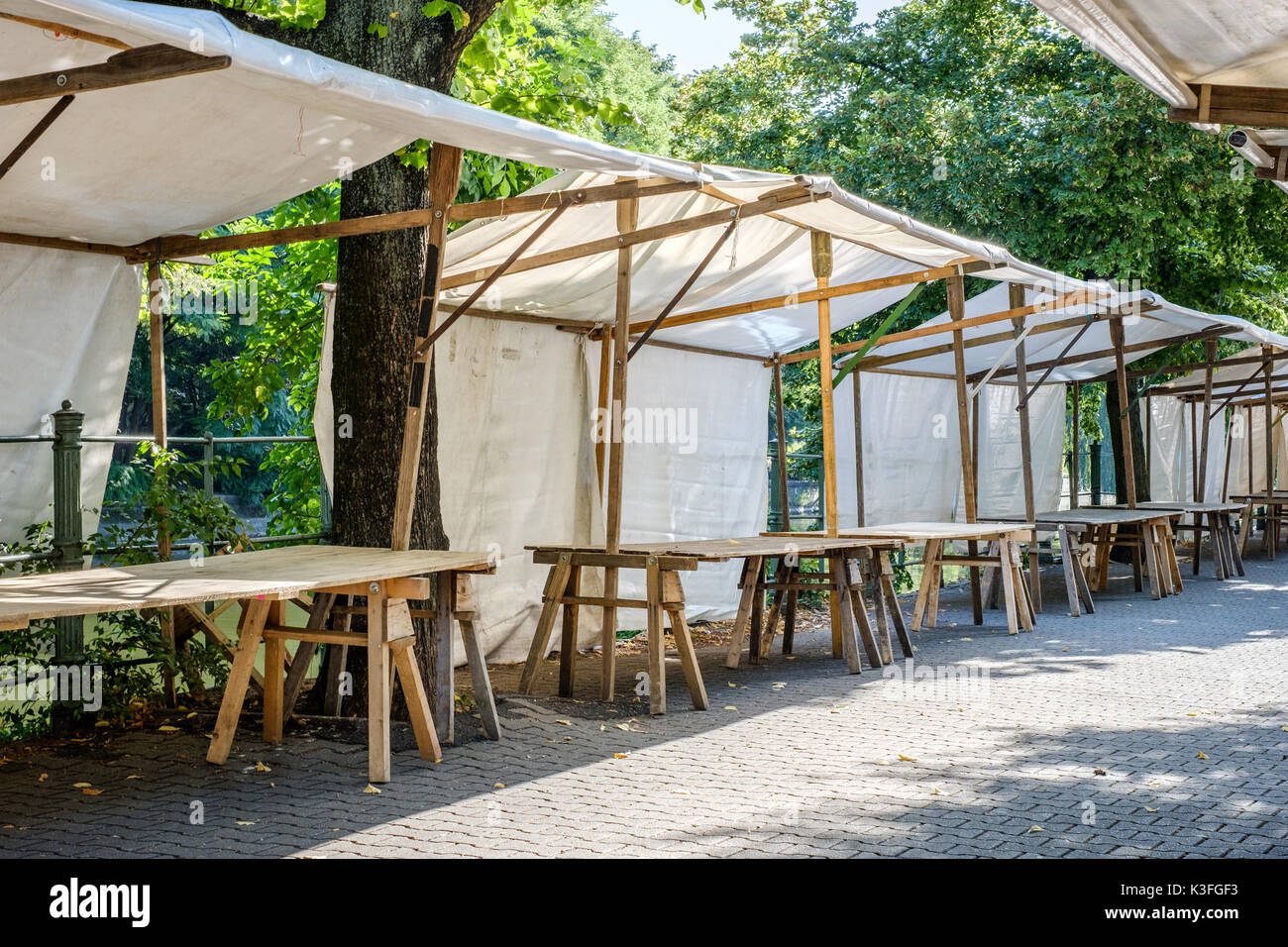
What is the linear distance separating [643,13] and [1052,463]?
89.0ft

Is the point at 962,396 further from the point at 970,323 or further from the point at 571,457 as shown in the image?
the point at 571,457

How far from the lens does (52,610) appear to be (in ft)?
11.7

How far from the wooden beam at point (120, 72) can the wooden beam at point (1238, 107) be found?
3545mm

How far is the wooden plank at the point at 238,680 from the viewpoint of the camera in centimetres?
533

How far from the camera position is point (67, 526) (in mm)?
6113

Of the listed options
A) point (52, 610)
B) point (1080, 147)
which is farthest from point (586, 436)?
point (1080, 147)

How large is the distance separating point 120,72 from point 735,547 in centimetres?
456

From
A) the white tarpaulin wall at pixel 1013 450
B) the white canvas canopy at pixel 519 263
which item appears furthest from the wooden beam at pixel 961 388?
the white tarpaulin wall at pixel 1013 450

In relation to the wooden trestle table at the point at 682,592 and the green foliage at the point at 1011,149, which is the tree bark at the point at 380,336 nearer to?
the wooden trestle table at the point at 682,592

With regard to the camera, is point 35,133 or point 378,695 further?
point 378,695

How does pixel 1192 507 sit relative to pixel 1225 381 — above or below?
below

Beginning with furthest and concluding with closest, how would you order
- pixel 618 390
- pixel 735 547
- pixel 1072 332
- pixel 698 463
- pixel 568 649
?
pixel 1072 332, pixel 698 463, pixel 735 547, pixel 568 649, pixel 618 390

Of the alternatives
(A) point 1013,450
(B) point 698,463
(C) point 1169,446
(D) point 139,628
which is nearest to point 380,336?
(D) point 139,628

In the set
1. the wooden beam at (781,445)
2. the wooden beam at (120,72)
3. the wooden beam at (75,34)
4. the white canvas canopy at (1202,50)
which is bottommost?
the wooden beam at (781,445)
